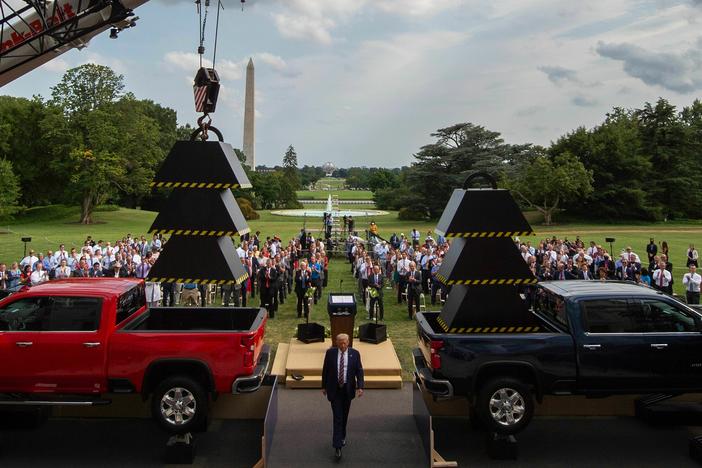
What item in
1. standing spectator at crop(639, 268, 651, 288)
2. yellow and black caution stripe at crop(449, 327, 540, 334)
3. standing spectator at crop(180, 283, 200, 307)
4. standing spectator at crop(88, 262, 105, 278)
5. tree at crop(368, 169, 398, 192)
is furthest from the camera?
tree at crop(368, 169, 398, 192)

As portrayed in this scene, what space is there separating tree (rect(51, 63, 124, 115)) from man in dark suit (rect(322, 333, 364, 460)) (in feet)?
192

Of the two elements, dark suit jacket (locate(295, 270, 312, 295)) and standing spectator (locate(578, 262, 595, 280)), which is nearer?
dark suit jacket (locate(295, 270, 312, 295))

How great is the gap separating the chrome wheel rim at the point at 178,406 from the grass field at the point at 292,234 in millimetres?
4892

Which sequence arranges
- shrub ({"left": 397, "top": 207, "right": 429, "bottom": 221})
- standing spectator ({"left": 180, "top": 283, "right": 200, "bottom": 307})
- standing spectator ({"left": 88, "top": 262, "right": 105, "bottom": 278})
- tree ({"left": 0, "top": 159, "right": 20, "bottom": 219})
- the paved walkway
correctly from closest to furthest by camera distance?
the paved walkway → standing spectator ({"left": 180, "top": 283, "right": 200, "bottom": 307}) → standing spectator ({"left": 88, "top": 262, "right": 105, "bottom": 278}) → tree ({"left": 0, "top": 159, "right": 20, "bottom": 219}) → shrub ({"left": 397, "top": 207, "right": 429, "bottom": 221})

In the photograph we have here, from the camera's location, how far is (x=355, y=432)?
8.58 m

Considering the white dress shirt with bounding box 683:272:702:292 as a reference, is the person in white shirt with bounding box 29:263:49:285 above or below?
Result: below

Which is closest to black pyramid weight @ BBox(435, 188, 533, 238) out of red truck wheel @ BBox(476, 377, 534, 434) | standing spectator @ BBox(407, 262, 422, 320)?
red truck wheel @ BBox(476, 377, 534, 434)

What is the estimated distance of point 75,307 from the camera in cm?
788

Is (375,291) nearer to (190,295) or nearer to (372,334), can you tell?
(372,334)

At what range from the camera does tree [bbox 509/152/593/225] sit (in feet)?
175

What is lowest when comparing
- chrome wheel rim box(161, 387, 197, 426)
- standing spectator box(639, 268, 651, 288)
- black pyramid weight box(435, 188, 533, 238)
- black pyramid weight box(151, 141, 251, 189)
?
chrome wheel rim box(161, 387, 197, 426)

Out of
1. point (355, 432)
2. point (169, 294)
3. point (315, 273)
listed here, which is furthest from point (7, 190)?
point (355, 432)

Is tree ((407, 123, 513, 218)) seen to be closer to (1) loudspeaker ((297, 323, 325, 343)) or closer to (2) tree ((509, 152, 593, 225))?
(2) tree ((509, 152, 593, 225))

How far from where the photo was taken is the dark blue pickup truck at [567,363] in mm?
7805
